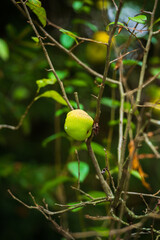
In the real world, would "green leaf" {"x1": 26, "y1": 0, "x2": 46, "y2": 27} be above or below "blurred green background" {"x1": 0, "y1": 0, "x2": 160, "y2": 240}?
above

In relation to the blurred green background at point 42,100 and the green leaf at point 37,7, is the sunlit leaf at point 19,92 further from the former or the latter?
the green leaf at point 37,7

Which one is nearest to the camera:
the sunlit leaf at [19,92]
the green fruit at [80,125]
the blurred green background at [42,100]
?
the green fruit at [80,125]

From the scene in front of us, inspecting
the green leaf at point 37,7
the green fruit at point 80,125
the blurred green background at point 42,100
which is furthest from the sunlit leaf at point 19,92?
the green fruit at point 80,125

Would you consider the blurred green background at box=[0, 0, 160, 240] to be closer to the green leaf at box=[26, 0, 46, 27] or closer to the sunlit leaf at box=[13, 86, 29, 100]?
the sunlit leaf at box=[13, 86, 29, 100]

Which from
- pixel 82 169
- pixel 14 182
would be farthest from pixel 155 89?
pixel 14 182

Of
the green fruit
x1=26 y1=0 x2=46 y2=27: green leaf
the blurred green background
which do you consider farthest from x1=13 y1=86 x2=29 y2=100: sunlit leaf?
the green fruit

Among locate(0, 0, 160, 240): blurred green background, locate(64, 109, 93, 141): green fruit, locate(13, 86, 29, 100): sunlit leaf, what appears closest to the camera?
locate(64, 109, 93, 141): green fruit

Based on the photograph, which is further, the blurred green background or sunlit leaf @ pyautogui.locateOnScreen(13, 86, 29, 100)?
sunlit leaf @ pyautogui.locateOnScreen(13, 86, 29, 100)

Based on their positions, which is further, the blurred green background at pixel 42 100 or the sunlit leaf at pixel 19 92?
the sunlit leaf at pixel 19 92

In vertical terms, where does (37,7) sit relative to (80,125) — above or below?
above

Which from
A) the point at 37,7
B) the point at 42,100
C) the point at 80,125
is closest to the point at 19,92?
the point at 42,100

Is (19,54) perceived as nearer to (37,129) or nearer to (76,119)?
(37,129)

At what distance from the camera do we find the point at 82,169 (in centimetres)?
123

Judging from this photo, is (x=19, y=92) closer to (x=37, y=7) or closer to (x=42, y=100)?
(x=42, y=100)
